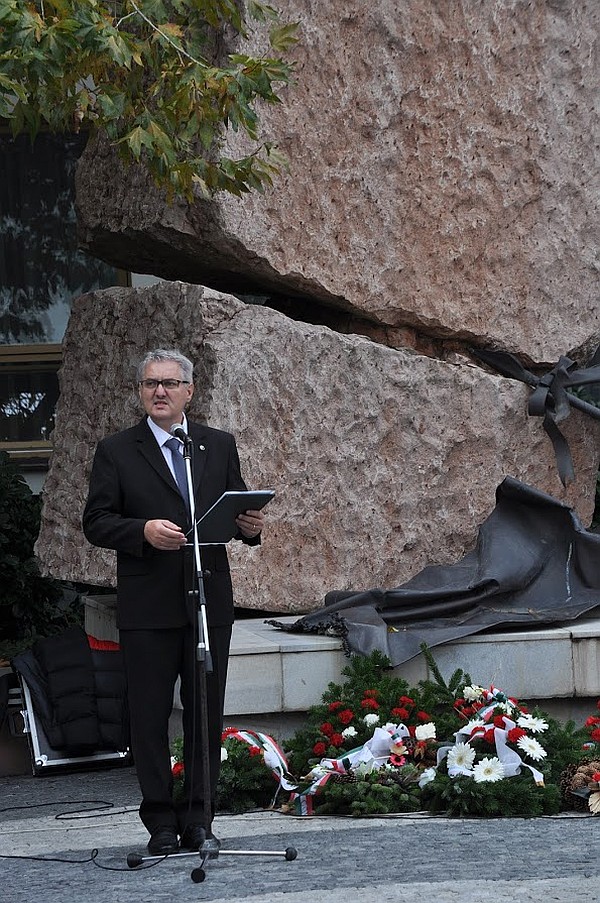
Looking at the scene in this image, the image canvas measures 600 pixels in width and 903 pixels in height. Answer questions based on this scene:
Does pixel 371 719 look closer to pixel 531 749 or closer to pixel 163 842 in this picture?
pixel 531 749

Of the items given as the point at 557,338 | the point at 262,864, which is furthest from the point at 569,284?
the point at 262,864

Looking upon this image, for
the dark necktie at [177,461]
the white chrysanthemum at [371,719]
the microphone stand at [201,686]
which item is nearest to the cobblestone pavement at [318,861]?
the microphone stand at [201,686]

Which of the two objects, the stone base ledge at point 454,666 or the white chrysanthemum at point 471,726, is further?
the stone base ledge at point 454,666

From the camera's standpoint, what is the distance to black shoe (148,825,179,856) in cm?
497

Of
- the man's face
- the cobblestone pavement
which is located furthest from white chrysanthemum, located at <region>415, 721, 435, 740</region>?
the man's face

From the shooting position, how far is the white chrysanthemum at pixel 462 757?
5703 mm

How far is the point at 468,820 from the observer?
5.57m

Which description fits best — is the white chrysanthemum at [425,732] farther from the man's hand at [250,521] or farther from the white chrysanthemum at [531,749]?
the man's hand at [250,521]

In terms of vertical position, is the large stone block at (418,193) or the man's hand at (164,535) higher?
the large stone block at (418,193)

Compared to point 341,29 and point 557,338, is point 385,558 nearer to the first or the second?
point 557,338

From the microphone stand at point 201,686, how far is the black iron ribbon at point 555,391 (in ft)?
11.2

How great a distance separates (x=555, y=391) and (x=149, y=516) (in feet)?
11.2

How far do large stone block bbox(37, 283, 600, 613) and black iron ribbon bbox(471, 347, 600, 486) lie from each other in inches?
2.8

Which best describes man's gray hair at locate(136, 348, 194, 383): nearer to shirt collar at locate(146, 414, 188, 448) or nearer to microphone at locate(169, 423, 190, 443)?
shirt collar at locate(146, 414, 188, 448)
